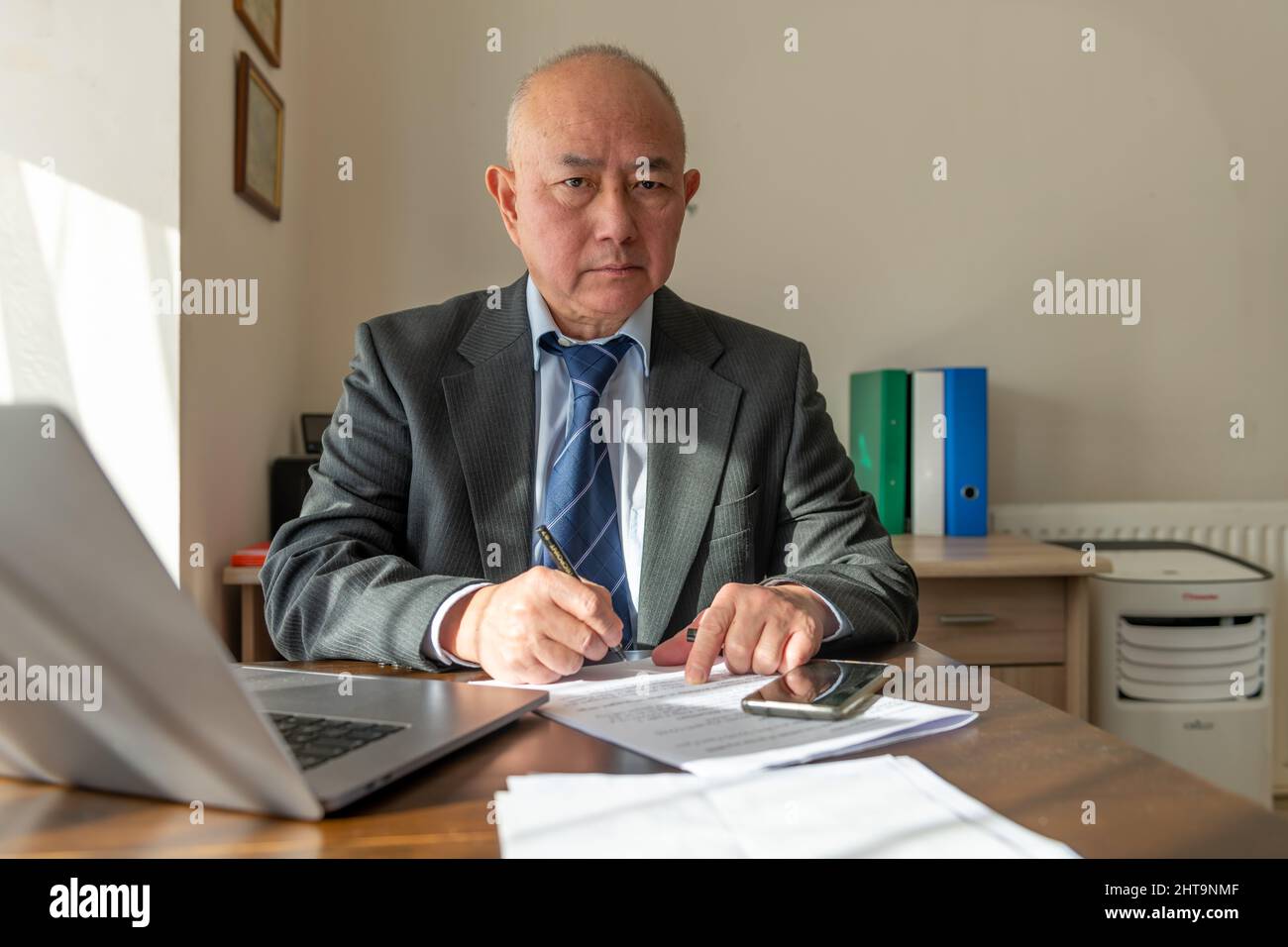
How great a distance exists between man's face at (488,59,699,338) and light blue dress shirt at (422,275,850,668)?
6 centimetres

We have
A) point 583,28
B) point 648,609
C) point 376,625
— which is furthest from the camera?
point 583,28

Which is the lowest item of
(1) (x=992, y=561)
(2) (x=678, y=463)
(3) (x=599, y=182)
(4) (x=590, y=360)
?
(1) (x=992, y=561)

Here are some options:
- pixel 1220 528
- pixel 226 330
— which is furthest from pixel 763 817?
pixel 1220 528

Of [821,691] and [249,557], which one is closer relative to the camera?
[821,691]

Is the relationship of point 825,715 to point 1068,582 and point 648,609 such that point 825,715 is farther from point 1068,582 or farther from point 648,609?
point 1068,582

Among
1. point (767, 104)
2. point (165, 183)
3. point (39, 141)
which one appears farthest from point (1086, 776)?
point (767, 104)

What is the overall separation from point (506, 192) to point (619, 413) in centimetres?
37

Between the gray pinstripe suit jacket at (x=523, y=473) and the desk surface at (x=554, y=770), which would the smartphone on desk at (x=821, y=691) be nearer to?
the desk surface at (x=554, y=770)

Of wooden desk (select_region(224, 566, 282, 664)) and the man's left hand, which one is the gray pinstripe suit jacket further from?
wooden desk (select_region(224, 566, 282, 664))

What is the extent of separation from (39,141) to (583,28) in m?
1.44

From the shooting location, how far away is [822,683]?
85 cm

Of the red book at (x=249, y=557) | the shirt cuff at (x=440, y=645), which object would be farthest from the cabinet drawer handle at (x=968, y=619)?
the shirt cuff at (x=440, y=645)

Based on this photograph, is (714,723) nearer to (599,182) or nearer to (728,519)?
(728,519)

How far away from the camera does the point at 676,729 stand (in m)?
0.73
